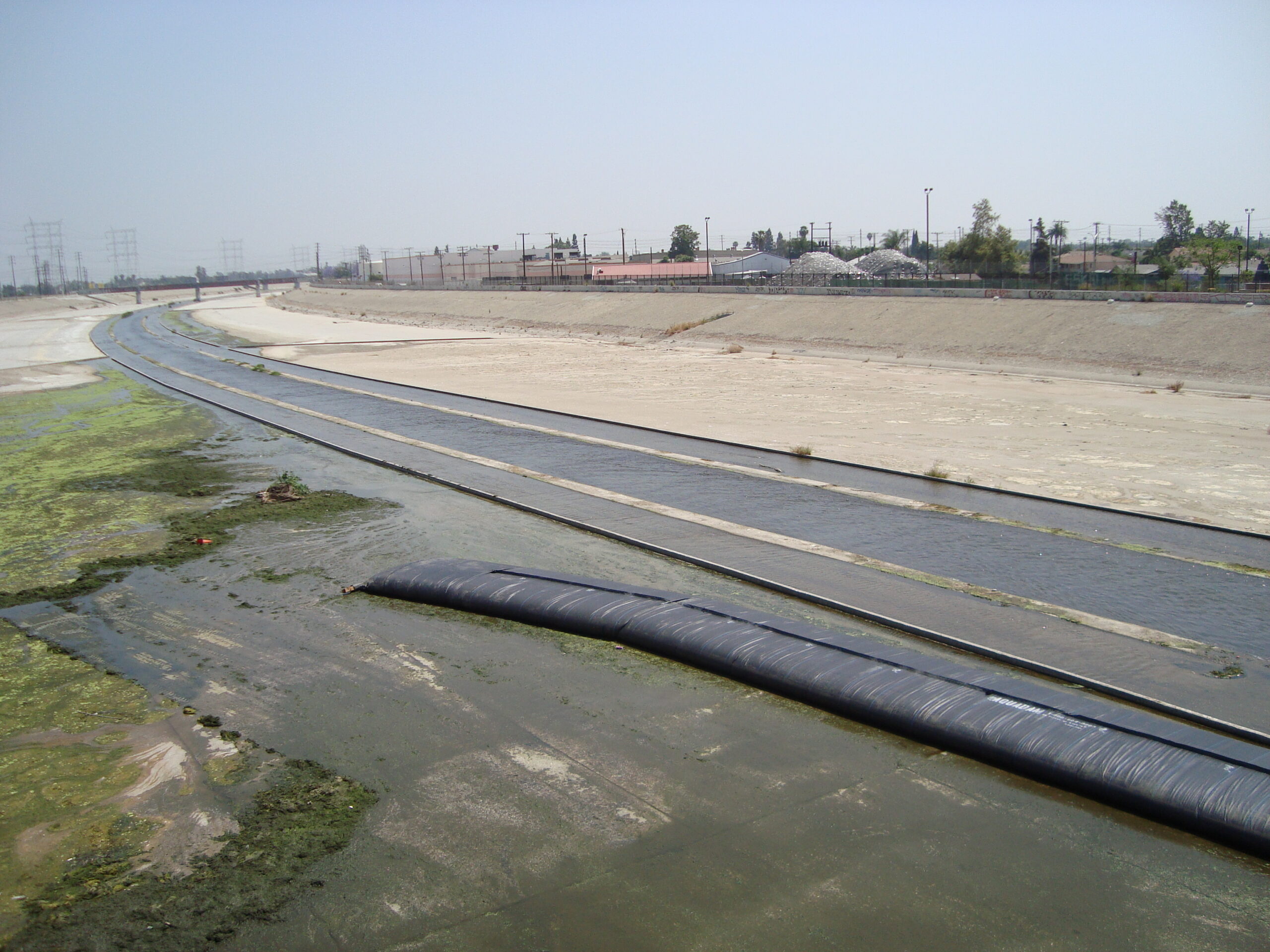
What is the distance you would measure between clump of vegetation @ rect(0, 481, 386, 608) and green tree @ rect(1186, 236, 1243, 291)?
189 feet

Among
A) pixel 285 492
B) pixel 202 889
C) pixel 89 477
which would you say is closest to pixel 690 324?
pixel 89 477

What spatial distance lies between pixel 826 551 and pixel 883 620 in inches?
97.0

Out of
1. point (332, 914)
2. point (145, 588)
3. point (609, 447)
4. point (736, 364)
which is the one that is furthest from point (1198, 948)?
point (736, 364)

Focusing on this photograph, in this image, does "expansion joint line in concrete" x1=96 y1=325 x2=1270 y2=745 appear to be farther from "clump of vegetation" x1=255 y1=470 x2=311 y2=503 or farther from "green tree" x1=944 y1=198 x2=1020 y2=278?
"green tree" x1=944 y1=198 x2=1020 y2=278

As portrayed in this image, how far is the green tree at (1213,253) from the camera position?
200 ft

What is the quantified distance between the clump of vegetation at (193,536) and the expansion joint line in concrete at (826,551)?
306 cm

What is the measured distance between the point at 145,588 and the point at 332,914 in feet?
21.8

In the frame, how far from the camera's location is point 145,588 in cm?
1048

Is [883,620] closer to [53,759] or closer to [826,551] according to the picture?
[826,551]

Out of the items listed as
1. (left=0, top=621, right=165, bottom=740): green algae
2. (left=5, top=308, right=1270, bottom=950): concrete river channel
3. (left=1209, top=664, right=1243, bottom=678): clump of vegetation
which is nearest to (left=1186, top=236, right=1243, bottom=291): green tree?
(left=5, top=308, right=1270, bottom=950): concrete river channel

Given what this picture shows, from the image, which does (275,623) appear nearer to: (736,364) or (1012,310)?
(736,364)

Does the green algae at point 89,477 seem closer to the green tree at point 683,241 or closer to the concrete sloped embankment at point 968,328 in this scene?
the concrete sloped embankment at point 968,328

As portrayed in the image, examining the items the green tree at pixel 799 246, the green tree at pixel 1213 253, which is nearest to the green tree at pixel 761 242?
the green tree at pixel 799 246

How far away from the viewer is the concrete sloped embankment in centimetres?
3228
